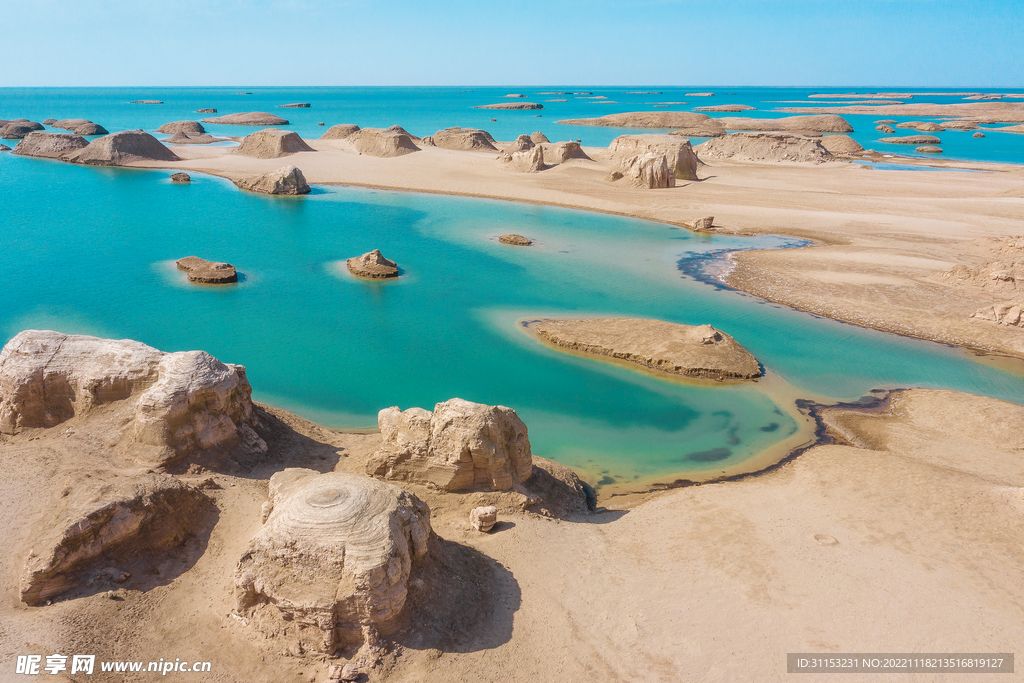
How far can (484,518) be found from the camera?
33.4 ft

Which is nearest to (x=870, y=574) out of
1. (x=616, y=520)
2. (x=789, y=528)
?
(x=789, y=528)

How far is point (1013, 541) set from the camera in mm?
10625

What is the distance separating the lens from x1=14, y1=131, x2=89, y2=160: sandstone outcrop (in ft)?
182

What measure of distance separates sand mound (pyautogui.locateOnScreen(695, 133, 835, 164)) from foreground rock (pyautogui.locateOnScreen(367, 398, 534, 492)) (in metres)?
60.6

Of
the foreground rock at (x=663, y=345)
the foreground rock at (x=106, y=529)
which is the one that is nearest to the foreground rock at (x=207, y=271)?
the foreground rock at (x=663, y=345)

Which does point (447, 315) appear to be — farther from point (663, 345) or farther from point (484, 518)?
point (484, 518)

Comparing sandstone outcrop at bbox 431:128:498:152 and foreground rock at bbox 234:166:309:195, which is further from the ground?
sandstone outcrop at bbox 431:128:498:152

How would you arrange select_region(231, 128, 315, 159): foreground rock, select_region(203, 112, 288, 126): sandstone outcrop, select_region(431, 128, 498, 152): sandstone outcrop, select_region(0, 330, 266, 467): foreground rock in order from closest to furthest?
1. select_region(0, 330, 266, 467): foreground rock
2. select_region(231, 128, 315, 159): foreground rock
3. select_region(431, 128, 498, 152): sandstone outcrop
4. select_region(203, 112, 288, 126): sandstone outcrop

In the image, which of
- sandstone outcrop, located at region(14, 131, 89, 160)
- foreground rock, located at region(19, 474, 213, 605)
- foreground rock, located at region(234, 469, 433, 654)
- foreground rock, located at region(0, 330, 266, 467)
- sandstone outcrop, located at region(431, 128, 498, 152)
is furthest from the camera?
sandstone outcrop, located at region(431, 128, 498, 152)

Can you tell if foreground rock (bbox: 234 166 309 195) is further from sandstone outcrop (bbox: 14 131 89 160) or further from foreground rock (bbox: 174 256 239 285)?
sandstone outcrop (bbox: 14 131 89 160)

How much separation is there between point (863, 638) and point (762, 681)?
191cm

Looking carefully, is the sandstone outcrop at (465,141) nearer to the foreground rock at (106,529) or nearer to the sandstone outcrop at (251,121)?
the sandstone outcrop at (251,121)

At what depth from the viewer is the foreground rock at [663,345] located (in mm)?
18406

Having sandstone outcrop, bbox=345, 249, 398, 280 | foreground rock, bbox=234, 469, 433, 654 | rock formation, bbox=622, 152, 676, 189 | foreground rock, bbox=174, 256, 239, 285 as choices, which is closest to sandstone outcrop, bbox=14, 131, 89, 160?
foreground rock, bbox=174, 256, 239, 285
